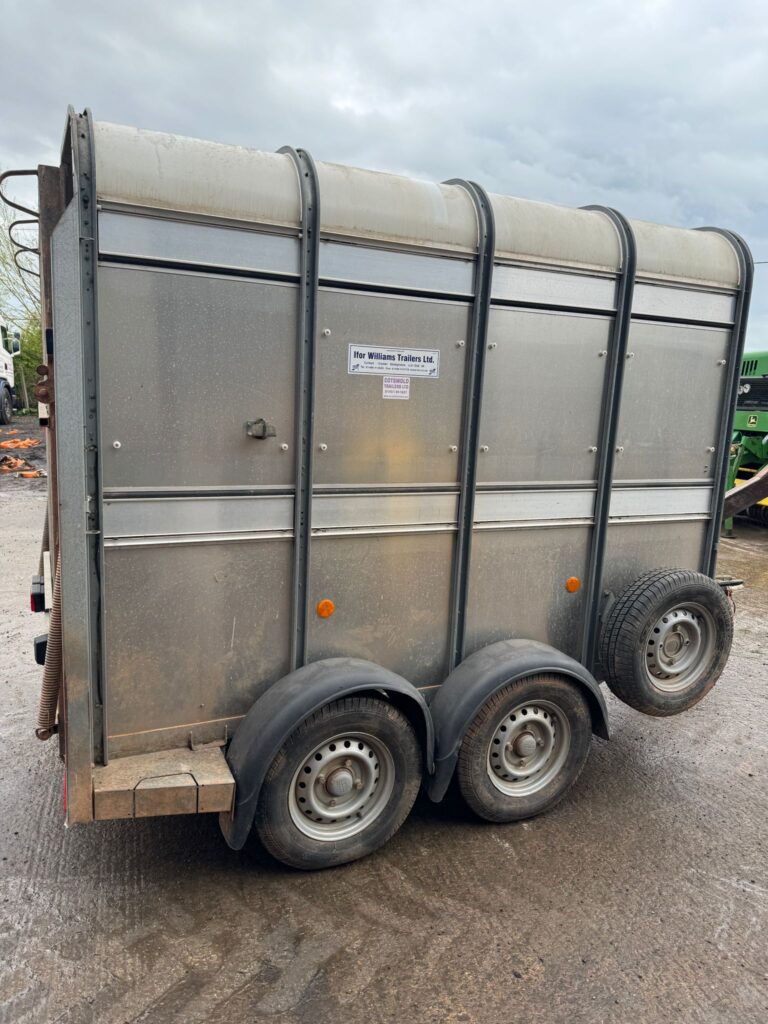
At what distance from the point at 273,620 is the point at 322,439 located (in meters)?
0.86

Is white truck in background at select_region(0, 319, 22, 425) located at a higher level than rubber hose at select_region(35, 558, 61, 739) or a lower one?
higher

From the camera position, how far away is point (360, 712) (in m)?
3.29

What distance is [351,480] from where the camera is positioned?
11.2 feet

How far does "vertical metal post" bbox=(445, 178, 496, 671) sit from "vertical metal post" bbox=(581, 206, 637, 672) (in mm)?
812

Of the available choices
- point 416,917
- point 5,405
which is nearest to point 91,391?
point 416,917

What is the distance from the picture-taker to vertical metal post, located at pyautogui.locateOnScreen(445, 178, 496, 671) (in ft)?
11.5

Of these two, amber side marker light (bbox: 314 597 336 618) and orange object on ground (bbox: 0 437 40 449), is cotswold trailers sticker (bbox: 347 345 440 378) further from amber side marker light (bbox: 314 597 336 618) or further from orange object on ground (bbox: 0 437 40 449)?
orange object on ground (bbox: 0 437 40 449)

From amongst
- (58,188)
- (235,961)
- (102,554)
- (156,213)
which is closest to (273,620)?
(102,554)

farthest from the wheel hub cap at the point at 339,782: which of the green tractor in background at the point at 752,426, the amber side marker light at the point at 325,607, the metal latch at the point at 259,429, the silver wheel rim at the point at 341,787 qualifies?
the green tractor in background at the point at 752,426

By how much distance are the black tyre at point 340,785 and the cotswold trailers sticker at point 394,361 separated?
1510mm

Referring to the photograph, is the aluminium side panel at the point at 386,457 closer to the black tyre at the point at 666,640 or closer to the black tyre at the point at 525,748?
the black tyre at the point at 525,748

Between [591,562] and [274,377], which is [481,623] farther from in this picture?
[274,377]

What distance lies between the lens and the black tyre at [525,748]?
12.0 ft

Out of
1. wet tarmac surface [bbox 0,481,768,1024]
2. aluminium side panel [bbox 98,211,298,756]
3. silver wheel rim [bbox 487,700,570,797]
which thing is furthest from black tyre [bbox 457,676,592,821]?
aluminium side panel [bbox 98,211,298,756]
